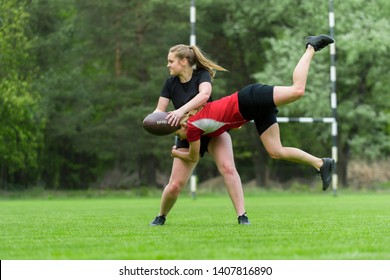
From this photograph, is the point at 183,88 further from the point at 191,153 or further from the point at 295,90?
the point at 295,90

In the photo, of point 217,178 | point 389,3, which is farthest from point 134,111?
point 389,3

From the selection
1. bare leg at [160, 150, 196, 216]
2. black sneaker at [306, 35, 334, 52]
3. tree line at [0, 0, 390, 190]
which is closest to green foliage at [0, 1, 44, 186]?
tree line at [0, 0, 390, 190]

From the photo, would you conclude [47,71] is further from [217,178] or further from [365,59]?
[365,59]

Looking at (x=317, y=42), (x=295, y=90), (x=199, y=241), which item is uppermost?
(x=317, y=42)

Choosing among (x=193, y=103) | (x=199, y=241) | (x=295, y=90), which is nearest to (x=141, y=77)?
(x=193, y=103)

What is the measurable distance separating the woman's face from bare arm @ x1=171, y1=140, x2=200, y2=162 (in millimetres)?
728

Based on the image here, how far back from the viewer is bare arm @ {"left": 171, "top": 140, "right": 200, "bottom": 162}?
26.1 feet

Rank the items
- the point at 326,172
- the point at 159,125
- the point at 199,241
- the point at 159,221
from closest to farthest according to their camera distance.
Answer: the point at 199,241
the point at 159,125
the point at 326,172
the point at 159,221

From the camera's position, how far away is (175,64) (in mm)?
8242

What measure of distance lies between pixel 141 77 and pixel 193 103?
80.6ft

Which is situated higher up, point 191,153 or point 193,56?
point 193,56
